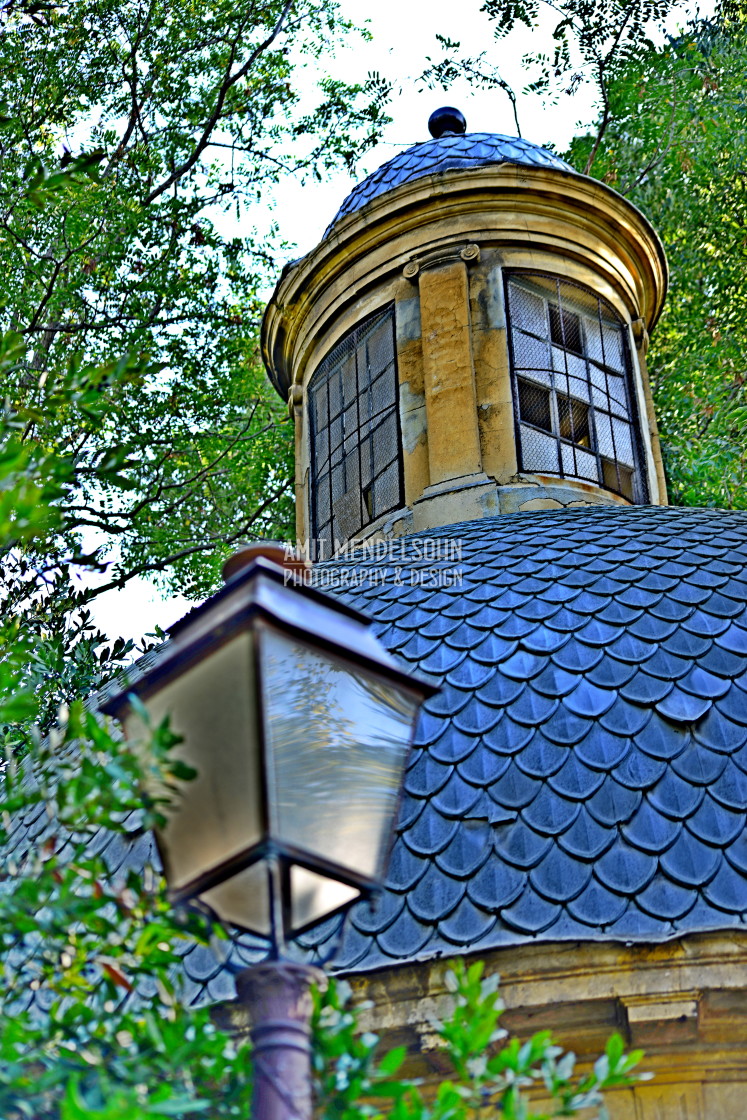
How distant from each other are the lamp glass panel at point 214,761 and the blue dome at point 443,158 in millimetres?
7998

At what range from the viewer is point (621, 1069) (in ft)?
8.38

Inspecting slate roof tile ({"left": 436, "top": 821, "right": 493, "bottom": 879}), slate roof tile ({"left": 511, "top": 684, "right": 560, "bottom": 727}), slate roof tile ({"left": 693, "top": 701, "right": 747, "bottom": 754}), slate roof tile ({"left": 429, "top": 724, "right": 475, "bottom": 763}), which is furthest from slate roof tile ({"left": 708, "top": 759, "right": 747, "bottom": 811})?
slate roof tile ({"left": 429, "top": 724, "right": 475, "bottom": 763})

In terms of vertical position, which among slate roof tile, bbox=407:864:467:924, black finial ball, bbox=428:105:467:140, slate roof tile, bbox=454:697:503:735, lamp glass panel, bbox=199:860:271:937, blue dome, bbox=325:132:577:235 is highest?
black finial ball, bbox=428:105:467:140

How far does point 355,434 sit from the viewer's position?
32.1 ft

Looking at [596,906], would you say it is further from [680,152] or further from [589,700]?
[680,152]

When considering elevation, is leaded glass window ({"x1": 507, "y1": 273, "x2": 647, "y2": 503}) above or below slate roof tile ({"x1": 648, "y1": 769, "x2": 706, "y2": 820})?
above

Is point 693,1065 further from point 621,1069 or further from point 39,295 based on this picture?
point 39,295

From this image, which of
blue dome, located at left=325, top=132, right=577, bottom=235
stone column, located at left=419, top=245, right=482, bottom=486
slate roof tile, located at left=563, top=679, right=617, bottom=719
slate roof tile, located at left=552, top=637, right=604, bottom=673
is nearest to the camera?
slate roof tile, located at left=563, top=679, right=617, bottom=719

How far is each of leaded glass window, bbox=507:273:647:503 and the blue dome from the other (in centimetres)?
101

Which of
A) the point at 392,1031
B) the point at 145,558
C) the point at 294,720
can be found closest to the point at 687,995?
the point at 392,1031

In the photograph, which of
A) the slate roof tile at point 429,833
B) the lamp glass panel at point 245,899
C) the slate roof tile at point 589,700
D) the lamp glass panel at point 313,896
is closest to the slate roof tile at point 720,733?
the slate roof tile at point 589,700

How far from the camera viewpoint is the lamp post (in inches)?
90.0

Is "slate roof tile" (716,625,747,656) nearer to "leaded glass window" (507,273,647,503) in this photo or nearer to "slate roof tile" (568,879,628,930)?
"slate roof tile" (568,879,628,930)

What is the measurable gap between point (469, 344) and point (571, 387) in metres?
0.79
